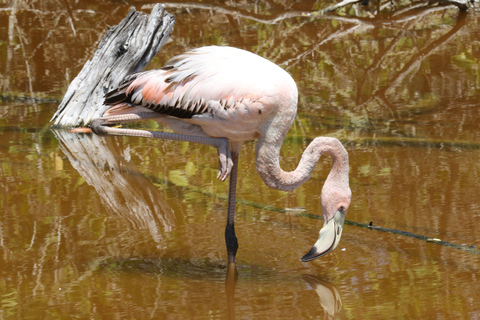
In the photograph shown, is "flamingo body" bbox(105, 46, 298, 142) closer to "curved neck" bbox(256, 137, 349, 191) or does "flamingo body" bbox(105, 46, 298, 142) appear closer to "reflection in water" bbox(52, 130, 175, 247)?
"curved neck" bbox(256, 137, 349, 191)

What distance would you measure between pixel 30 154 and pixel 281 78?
11.2 feet

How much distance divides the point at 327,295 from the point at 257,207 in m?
1.67

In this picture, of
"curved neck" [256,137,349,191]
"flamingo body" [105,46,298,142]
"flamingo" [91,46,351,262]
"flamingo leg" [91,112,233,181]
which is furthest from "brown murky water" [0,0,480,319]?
"flamingo body" [105,46,298,142]

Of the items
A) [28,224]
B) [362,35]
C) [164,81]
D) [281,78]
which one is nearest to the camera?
[281,78]

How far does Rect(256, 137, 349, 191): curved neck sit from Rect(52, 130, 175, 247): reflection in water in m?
1.02

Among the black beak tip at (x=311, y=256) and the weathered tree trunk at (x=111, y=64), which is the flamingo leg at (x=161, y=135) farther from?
the weathered tree trunk at (x=111, y=64)

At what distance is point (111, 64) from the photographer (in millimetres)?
8188

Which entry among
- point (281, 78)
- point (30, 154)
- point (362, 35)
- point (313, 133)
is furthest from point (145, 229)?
Result: point (362, 35)

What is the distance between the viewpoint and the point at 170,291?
439 centimetres

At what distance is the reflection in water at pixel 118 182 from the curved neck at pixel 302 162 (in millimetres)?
1020

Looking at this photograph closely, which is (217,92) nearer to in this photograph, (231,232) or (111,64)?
(231,232)

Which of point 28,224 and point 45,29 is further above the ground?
point 45,29

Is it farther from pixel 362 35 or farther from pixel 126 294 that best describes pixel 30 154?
pixel 362 35

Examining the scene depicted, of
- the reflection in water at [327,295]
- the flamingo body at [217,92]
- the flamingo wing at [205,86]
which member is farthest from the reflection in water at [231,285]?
the flamingo wing at [205,86]
